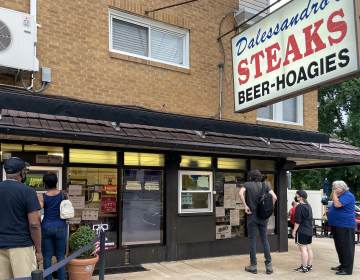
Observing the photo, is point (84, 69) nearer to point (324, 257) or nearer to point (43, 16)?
point (43, 16)

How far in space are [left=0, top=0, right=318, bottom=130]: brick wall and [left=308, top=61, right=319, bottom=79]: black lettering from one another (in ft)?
10.7

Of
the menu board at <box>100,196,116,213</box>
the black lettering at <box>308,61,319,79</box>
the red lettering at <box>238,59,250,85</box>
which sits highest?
the red lettering at <box>238,59,250,85</box>

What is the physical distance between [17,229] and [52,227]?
76.2 inches

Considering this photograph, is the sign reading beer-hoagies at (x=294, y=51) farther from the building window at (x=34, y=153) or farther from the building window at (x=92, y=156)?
the building window at (x=34, y=153)

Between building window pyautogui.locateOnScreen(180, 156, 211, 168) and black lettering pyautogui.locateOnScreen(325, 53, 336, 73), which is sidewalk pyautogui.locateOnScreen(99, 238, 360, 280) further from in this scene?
black lettering pyautogui.locateOnScreen(325, 53, 336, 73)

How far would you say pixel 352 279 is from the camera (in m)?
8.12

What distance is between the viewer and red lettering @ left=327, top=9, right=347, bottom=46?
22.3 ft

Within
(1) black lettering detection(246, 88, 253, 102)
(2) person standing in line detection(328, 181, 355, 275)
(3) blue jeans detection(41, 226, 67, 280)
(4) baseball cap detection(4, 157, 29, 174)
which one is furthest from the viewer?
(1) black lettering detection(246, 88, 253, 102)

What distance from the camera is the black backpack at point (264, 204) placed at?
27.0 ft

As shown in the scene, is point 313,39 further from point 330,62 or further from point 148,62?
point 148,62

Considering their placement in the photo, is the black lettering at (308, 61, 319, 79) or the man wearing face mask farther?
the black lettering at (308, 61, 319, 79)

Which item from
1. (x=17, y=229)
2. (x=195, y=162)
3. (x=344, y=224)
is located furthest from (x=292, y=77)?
(x=17, y=229)

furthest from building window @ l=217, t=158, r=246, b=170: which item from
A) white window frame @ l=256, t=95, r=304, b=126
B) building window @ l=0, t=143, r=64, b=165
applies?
building window @ l=0, t=143, r=64, b=165

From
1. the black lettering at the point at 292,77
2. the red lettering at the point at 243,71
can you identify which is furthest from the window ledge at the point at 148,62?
the black lettering at the point at 292,77
